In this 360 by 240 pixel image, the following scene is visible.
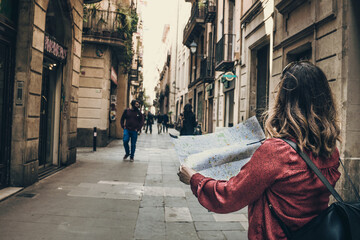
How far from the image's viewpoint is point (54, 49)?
24.2 feet

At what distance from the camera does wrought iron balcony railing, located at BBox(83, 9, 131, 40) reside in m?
13.8

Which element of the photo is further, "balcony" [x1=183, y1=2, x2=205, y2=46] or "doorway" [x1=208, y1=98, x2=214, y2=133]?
"balcony" [x1=183, y1=2, x2=205, y2=46]

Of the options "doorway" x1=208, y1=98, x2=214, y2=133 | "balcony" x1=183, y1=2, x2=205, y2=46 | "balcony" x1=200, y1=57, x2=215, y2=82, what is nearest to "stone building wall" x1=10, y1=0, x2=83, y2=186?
"balcony" x1=200, y1=57, x2=215, y2=82

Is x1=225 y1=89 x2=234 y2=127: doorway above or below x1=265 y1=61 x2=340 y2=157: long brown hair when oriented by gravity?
above

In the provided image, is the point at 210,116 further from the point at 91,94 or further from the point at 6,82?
the point at 6,82

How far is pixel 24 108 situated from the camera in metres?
5.77

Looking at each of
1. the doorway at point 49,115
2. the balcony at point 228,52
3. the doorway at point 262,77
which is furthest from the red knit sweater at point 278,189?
the balcony at point 228,52

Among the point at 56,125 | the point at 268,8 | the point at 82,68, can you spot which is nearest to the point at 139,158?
the point at 56,125

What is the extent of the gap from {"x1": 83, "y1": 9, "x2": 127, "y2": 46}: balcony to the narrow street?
26.8 feet

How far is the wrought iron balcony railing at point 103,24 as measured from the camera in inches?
543

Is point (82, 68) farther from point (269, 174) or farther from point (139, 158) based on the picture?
point (269, 174)

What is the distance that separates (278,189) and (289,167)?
107mm

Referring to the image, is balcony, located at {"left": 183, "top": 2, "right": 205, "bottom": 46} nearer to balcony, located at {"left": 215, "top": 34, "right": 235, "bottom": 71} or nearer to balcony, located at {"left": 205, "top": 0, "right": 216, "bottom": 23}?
balcony, located at {"left": 205, "top": 0, "right": 216, "bottom": 23}

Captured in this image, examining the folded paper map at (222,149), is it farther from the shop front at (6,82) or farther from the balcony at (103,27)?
the balcony at (103,27)
